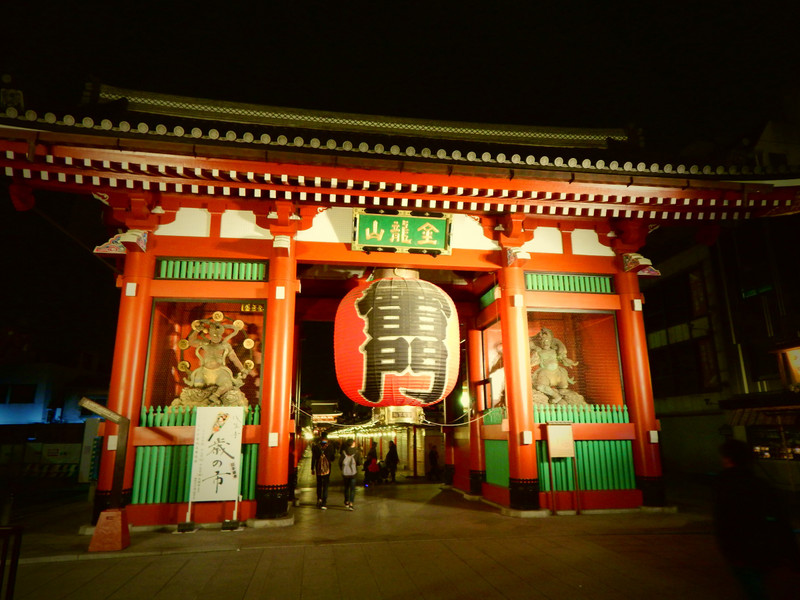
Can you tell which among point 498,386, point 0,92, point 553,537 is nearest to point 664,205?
point 498,386

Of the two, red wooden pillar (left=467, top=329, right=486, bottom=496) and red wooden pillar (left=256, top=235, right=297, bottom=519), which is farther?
red wooden pillar (left=467, top=329, right=486, bottom=496)

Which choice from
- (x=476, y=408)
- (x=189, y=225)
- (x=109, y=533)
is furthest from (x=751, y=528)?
(x=189, y=225)

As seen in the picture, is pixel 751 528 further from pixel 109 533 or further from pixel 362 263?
pixel 109 533

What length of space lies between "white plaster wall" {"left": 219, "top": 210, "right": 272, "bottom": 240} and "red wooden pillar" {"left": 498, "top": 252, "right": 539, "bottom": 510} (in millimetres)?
5082

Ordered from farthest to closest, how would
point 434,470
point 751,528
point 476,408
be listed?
point 434,470
point 476,408
point 751,528

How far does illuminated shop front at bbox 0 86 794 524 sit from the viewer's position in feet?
24.6

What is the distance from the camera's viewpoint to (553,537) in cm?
661

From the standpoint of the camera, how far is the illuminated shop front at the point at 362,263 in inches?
295

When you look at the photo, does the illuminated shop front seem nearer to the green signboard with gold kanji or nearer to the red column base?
the green signboard with gold kanji

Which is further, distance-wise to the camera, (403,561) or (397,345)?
(397,345)

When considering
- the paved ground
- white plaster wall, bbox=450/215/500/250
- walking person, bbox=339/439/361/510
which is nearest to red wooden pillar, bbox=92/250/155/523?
the paved ground

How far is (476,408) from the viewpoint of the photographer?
11828mm

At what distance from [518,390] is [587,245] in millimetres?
3746

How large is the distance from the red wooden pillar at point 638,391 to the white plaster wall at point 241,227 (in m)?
7.69
